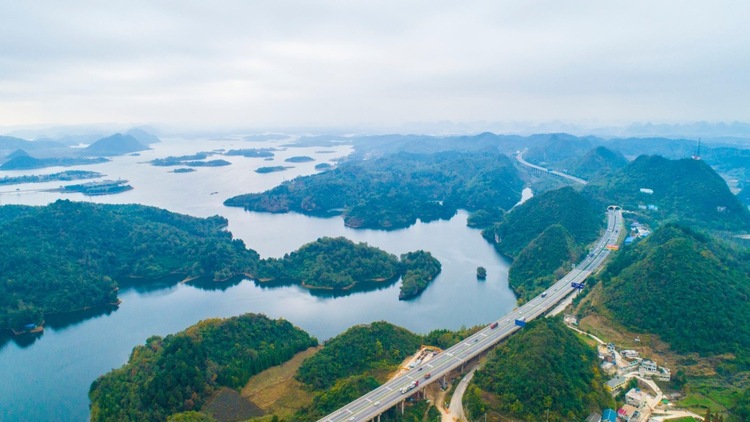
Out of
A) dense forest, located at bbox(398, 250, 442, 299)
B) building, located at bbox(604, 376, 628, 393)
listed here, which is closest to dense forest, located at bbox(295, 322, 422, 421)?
building, located at bbox(604, 376, 628, 393)

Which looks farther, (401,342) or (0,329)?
(0,329)

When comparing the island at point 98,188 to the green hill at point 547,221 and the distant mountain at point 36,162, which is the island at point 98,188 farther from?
the green hill at point 547,221

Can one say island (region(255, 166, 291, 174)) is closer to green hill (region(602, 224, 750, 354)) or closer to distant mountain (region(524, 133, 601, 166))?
distant mountain (region(524, 133, 601, 166))

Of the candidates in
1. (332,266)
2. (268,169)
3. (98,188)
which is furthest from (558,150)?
(98,188)

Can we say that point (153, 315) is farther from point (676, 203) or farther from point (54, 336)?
point (676, 203)

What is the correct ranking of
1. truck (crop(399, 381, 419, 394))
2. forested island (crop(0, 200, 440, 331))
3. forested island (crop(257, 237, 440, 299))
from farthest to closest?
forested island (crop(257, 237, 440, 299)) < forested island (crop(0, 200, 440, 331)) < truck (crop(399, 381, 419, 394))

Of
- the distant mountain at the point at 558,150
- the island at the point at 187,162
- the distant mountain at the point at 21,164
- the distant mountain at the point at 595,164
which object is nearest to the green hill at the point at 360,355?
the distant mountain at the point at 595,164

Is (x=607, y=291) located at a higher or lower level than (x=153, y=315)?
higher

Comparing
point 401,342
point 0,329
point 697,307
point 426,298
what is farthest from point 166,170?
point 697,307
